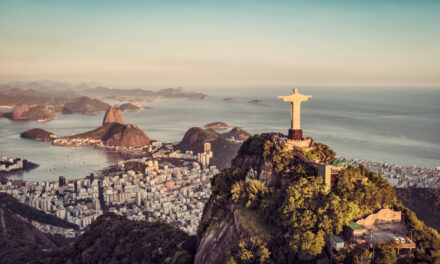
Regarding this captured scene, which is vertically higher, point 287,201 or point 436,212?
point 287,201

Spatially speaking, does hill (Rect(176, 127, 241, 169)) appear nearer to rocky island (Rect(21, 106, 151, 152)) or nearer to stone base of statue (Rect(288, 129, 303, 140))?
rocky island (Rect(21, 106, 151, 152))

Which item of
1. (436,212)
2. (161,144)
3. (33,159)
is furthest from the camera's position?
(161,144)

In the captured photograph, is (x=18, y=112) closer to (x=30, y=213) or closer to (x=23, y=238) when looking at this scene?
(x=30, y=213)

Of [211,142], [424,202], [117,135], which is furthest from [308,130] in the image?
[424,202]

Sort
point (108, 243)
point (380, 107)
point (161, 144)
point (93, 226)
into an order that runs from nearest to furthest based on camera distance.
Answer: point (108, 243) → point (93, 226) → point (161, 144) → point (380, 107)

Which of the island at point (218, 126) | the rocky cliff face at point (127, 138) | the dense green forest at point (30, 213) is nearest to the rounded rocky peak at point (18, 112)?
the rocky cliff face at point (127, 138)

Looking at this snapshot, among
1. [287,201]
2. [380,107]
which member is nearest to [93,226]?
[287,201]

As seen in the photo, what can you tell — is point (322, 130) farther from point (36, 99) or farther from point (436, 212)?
point (36, 99)
